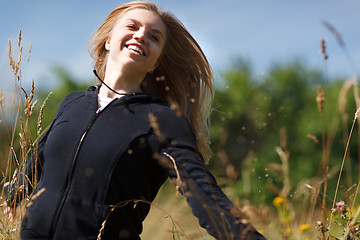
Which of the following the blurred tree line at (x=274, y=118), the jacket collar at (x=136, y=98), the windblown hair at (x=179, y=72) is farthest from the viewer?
the blurred tree line at (x=274, y=118)

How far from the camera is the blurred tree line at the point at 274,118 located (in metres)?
12.0

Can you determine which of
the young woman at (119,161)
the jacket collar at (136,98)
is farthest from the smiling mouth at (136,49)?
the jacket collar at (136,98)

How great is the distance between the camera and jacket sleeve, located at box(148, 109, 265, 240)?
174cm

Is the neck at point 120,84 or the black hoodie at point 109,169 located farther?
the neck at point 120,84

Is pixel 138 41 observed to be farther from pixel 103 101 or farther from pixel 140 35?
pixel 103 101

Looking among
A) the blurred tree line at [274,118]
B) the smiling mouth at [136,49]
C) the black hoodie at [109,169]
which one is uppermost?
the smiling mouth at [136,49]

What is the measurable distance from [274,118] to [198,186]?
40.8 ft

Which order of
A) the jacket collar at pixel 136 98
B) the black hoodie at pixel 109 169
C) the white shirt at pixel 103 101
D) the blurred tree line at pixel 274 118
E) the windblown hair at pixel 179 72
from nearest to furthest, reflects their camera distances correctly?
the black hoodie at pixel 109 169, the jacket collar at pixel 136 98, the white shirt at pixel 103 101, the windblown hair at pixel 179 72, the blurred tree line at pixel 274 118

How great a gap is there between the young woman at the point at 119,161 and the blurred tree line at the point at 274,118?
8.57 m

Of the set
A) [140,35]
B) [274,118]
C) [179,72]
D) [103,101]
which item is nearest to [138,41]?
[140,35]

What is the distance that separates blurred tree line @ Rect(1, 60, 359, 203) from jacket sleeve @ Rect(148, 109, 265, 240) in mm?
8857

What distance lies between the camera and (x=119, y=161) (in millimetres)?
2080

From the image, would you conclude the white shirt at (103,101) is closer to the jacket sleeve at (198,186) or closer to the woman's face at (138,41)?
the woman's face at (138,41)

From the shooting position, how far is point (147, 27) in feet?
8.32
